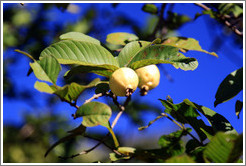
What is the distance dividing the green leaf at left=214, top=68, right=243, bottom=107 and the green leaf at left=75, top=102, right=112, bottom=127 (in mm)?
415

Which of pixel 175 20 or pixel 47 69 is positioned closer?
pixel 47 69

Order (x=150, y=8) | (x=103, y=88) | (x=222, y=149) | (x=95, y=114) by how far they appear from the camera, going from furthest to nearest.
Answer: (x=150, y=8) < (x=103, y=88) < (x=95, y=114) < (x=222, y=149)

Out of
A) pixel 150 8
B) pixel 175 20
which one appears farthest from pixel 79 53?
pixel 175 20

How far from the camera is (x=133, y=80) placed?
76cm

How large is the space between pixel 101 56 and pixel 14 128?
76.1 inches

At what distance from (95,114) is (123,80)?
118 millimetres

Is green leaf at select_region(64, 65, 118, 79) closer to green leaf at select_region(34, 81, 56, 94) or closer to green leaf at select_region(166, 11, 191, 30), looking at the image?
green leaf at select_region(34, 81, 56, 94)

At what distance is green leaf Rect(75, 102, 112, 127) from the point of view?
2.20ft

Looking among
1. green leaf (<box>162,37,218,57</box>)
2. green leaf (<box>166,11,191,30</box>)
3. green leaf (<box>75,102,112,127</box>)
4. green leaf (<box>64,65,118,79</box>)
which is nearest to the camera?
green leaf (<box>75,102,112,127</box>)

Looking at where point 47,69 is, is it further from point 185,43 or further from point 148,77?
point 185,43

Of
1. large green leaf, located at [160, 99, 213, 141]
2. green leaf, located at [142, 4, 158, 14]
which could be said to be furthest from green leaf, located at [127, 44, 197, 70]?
green leaf, located at [142, 4, 158, 14]

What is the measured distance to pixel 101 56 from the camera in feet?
2.60

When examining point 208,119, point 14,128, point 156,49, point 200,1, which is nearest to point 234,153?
point 208,119

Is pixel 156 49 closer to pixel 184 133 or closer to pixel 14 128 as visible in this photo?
pixel 184 133
